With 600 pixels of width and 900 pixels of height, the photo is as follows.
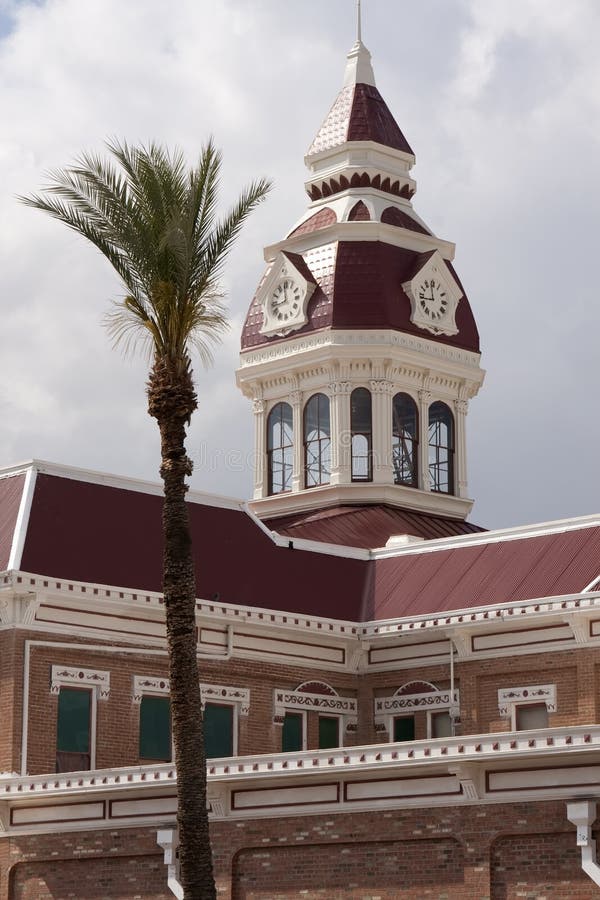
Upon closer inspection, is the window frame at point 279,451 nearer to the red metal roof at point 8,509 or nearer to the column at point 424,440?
the column at point 424,440

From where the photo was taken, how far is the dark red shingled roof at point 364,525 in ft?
163

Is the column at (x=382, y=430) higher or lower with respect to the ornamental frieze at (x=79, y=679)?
higher

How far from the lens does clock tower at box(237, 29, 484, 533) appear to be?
53.3 meters

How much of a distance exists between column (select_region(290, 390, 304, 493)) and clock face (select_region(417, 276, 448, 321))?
4533 mm

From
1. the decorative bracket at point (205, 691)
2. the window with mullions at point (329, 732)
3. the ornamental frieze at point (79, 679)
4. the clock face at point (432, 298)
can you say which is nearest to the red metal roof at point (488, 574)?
Result: the window with mullions at point (329, 732)

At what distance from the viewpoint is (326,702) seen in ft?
144

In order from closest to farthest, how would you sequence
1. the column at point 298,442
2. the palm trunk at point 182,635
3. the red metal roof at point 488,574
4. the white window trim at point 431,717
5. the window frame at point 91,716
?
1. the palm trunk at point 182,635
2. the window frame at point 91,716
3. the red metal roof at point 488,574
4. the white window trim at point 431,717
5. the column at point 298,442

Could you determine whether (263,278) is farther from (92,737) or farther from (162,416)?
(162,416)

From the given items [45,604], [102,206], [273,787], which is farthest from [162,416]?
[45,604]

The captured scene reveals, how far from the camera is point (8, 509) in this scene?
41812mm

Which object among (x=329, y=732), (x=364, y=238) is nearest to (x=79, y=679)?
(x=329, y=732)

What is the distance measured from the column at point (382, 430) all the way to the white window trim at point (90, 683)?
1498 cm

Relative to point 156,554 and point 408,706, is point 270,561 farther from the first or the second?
point 408,706

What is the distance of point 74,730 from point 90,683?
41.4 inches
